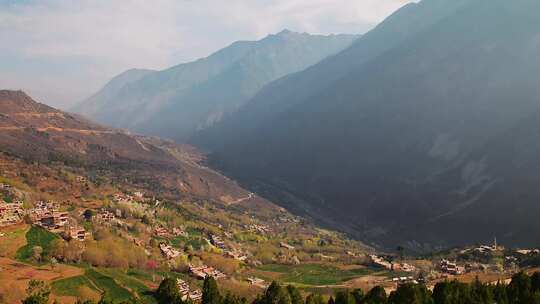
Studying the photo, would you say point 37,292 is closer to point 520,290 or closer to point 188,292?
point 188,292

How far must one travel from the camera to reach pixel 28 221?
373ft

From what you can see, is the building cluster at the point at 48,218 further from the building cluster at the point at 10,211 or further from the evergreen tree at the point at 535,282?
the evergreen tree at the point at 535,282

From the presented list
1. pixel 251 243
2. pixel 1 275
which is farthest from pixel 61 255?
pixel 251 243

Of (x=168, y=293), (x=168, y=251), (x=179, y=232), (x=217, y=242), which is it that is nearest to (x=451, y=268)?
(x=217, y=242)

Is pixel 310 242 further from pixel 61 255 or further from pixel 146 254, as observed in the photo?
pixel 61 255

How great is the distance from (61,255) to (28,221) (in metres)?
16.1

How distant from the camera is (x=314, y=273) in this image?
13775 cm

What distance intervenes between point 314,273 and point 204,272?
3188 centimetres

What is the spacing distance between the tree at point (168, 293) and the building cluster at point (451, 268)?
76.3 meters

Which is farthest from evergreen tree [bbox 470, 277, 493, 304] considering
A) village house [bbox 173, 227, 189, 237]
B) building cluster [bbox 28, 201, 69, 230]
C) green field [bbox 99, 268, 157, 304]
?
village house [bbox 173, 227, 189, 237]

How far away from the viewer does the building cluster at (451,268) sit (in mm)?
131000

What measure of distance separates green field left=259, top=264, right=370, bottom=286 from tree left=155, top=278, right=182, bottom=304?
151 feet

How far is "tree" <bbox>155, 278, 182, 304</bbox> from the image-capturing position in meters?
84.1

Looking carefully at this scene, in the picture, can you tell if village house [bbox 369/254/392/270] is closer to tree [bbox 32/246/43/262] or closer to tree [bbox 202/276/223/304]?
tree [bbox 202/276/223/304]
